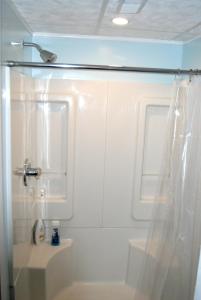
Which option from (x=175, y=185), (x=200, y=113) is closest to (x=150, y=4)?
(x=200, y=113)

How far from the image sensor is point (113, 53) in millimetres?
2084

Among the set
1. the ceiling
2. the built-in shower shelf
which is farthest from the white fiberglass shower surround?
the ceiling

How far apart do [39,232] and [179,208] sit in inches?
43.3

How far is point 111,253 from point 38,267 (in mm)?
657

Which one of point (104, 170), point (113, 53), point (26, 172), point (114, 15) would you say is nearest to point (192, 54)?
point (113, 53)

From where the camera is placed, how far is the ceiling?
131cm

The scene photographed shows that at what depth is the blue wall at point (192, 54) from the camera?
5.97 feet

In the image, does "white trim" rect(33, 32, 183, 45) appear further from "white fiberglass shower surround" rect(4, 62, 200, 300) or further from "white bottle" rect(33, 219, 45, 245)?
"white bottle" rect(33, 219, 45, 245)

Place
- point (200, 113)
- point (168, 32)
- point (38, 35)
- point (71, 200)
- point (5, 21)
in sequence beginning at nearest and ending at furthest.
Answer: point (5, 21)
point (200, 113)
point (168, 32)
point (38, 35)
point (71, 200)

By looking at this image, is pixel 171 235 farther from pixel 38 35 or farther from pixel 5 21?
pixel 38 35

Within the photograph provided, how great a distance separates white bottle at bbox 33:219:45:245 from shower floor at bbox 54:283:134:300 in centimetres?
46

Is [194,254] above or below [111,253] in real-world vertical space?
above

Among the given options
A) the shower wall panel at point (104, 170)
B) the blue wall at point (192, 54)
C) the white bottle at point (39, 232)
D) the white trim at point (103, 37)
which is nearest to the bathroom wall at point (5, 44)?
the white trim at point (103, 37)

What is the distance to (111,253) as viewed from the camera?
90.0 inches
